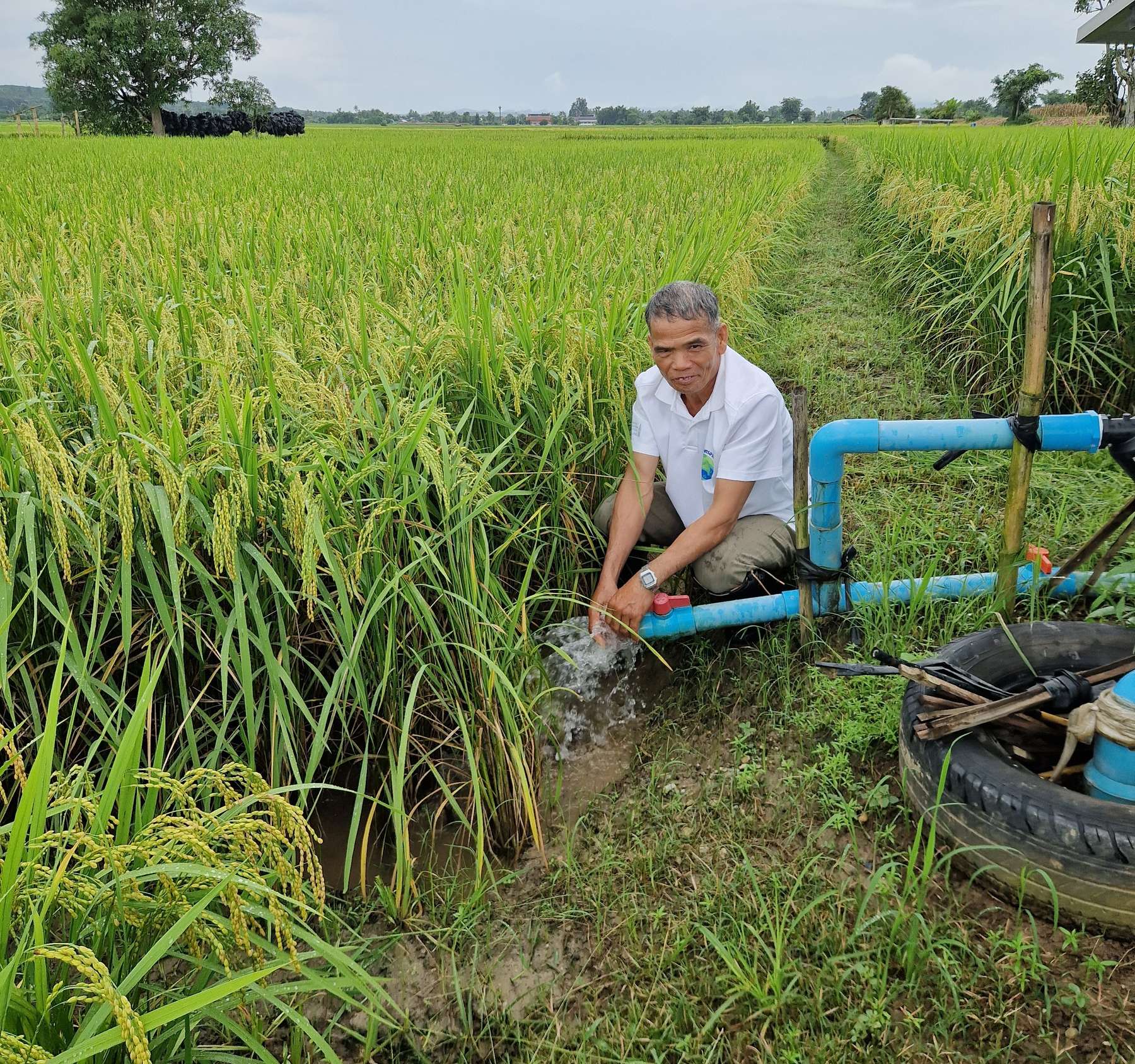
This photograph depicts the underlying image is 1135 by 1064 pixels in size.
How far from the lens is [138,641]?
71.7 inches

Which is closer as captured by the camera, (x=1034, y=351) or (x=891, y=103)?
(x=1034, y=351)

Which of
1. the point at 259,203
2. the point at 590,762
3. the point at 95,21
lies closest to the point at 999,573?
the point at 590,762

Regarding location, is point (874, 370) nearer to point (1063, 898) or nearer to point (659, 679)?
point (659, 679)

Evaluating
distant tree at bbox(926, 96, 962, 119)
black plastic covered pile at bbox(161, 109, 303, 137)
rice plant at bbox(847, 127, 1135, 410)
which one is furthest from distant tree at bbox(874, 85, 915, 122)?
rice plant at bbox(847, 127, 1135, 410)

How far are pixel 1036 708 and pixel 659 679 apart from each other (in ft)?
3.56

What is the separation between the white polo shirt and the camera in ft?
7.78

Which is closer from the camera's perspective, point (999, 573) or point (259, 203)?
point (999, 573)

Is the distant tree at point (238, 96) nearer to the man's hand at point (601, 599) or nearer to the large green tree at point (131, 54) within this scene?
the large green tree at point (131, 54)

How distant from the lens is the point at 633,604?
2.30 meters

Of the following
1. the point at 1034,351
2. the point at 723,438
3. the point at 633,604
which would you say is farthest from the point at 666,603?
the point at 1034,351

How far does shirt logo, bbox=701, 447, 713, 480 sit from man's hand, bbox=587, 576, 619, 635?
0.46 metres

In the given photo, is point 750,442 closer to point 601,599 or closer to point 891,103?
point 601,599

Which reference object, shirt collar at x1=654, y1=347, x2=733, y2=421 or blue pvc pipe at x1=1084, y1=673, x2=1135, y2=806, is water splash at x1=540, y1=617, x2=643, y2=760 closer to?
shirt collar at x1=654, y1=347, x2=733, y2=421

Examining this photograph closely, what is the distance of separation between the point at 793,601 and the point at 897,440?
57 centimetres
